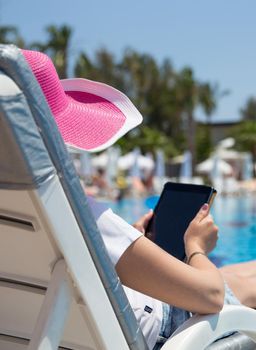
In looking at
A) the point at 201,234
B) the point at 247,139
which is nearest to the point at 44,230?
the point at 201,234

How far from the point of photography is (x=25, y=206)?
142 cm

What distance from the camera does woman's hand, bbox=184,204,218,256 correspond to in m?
1.78

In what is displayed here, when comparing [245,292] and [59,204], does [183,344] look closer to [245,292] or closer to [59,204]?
[59,204]

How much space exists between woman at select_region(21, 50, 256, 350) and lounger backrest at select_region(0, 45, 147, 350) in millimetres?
96

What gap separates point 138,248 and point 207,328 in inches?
12.9

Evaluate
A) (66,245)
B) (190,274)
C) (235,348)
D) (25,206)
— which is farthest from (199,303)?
(25,206)

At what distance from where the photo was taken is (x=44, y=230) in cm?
143

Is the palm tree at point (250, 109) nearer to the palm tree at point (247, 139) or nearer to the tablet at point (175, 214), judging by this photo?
the palm tree at point (247, 139)

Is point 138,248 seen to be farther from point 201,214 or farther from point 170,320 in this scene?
point 170,320

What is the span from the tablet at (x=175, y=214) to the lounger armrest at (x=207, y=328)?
Answer: 1.99 ft

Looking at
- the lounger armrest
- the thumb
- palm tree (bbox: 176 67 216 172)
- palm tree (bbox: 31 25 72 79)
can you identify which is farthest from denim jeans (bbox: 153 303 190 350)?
palm tree (bbox: 176 67 216 172)

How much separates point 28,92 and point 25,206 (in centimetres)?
29

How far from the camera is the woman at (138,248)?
5.12ft

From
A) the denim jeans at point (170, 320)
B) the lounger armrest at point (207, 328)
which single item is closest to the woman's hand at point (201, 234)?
the lounger armrest at point (207, 328)
